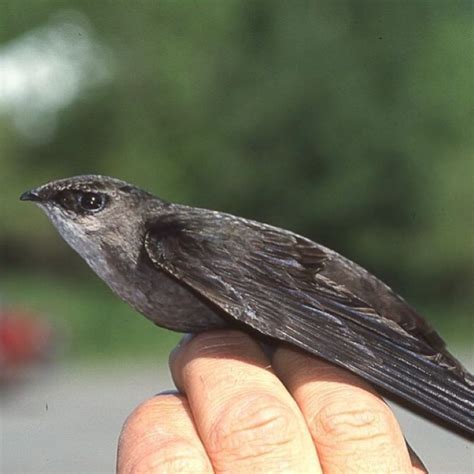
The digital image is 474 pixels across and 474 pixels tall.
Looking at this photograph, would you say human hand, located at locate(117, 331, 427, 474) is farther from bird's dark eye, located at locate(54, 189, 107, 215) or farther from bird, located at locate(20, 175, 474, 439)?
bird's dark eye, located at locate(54, 189, 107, 215)

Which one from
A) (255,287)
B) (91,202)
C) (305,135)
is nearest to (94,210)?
(91,202)

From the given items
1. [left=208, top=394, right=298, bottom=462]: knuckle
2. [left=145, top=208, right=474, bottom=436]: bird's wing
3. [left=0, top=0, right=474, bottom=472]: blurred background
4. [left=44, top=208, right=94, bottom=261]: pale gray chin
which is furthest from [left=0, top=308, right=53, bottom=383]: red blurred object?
[left=208, top=394, right=298, bottom=462]: knuckle

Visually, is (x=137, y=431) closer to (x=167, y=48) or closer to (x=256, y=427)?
(x=256, y=427)

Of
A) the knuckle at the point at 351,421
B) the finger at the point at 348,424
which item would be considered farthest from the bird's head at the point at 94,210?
the knuckle at the point at 351,421

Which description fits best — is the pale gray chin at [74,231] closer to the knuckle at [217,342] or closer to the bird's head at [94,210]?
the bird's head at [94,210]

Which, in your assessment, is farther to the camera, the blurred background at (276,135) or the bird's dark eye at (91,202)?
the blurred background at (276,135)

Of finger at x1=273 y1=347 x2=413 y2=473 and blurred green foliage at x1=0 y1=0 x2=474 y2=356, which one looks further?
blurred green foliage at x1=0 y1=0 x2=474 y2=356

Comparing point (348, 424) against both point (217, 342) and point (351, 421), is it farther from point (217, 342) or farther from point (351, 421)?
point (217, 342)
